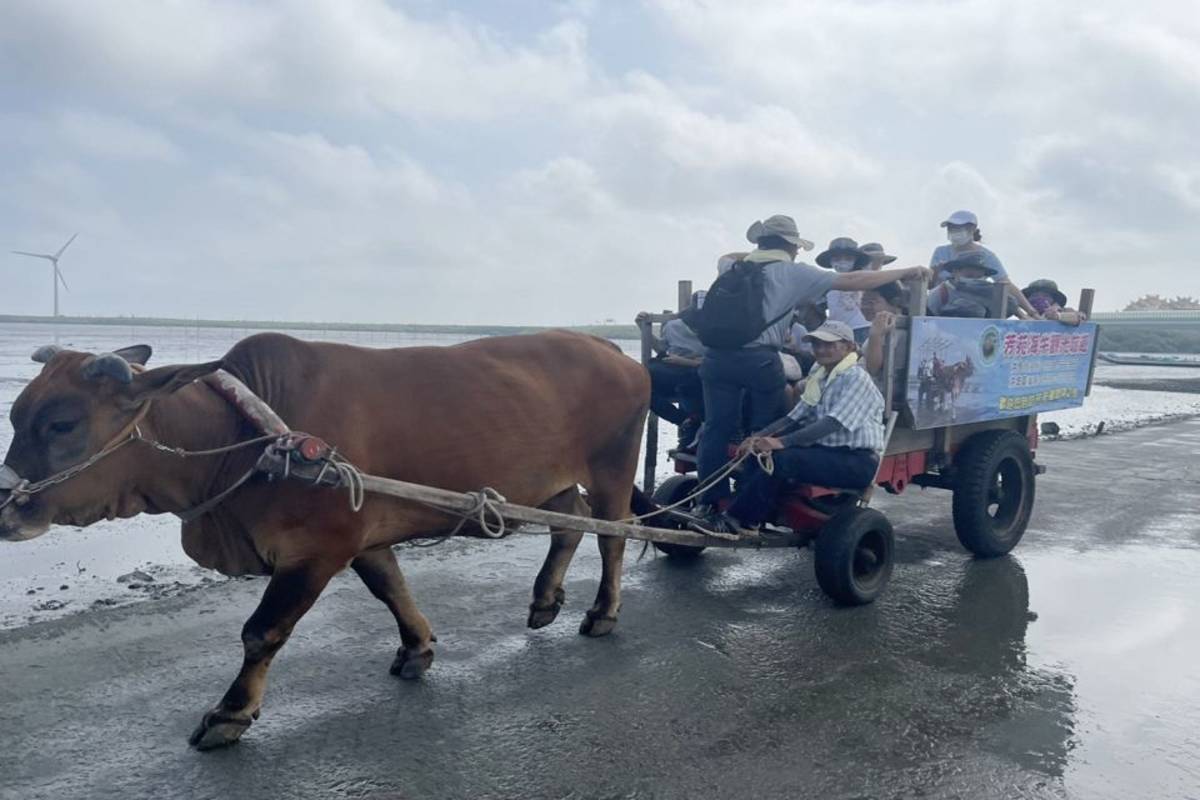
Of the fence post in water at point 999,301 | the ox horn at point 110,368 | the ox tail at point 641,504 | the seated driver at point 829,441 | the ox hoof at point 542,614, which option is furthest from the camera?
the fence post in water at point 999,301

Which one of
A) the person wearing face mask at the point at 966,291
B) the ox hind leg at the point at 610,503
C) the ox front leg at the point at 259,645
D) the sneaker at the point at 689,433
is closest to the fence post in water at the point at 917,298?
the person wearing face mask at the point at 966,291

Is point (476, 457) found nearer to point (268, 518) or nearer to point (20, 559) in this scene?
point (268, 518)

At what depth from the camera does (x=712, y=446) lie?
5.98 metres

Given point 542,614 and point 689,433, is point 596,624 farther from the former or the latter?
point 689,433

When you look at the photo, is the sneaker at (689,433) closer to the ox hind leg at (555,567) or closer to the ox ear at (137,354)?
the ox hind leg at (555,567)

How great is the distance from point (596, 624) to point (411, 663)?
42.5 inches

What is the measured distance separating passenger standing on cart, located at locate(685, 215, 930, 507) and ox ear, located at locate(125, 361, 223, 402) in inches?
117

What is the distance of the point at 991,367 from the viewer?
6656mm

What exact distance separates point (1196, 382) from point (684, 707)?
3282 cm

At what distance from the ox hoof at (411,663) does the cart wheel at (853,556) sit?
230 centimetres

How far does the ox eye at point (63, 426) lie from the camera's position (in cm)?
372

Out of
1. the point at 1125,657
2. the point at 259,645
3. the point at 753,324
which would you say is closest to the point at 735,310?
the point at 753,324

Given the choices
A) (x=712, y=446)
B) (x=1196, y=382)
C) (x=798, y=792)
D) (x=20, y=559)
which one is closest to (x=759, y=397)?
(x=712, y=446)

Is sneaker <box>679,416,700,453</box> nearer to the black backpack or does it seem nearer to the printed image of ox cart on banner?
the black backpack
